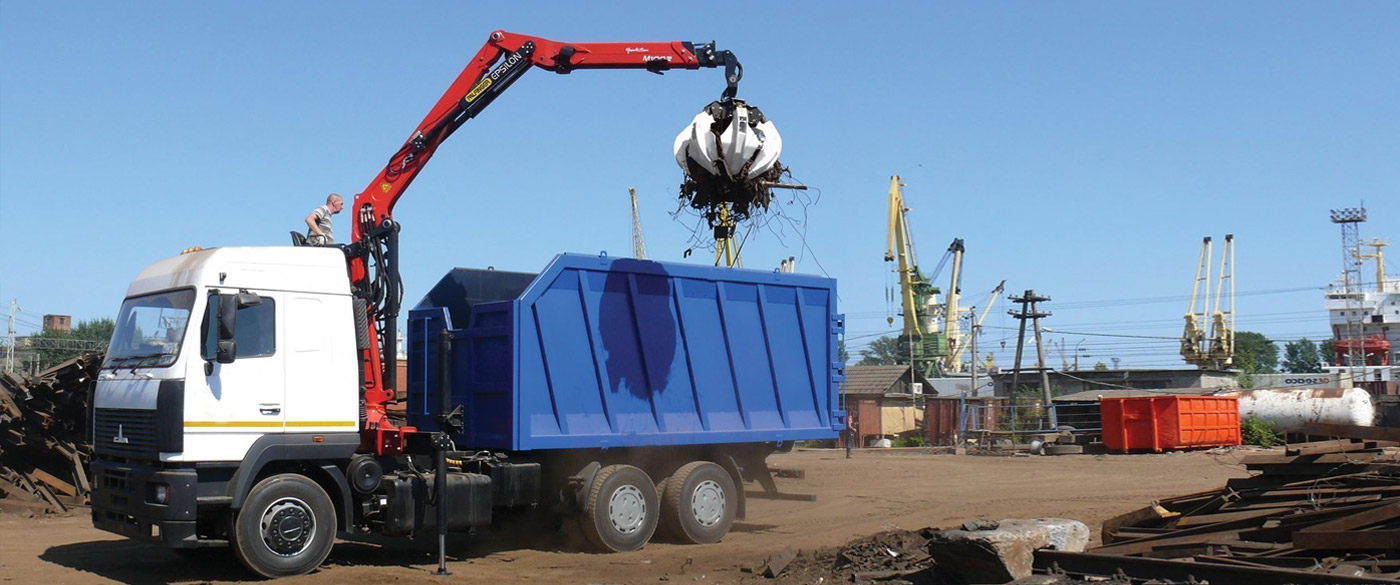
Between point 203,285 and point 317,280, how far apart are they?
40.0 inches

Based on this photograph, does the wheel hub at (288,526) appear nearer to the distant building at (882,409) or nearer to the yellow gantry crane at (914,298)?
the distant building at (882,409)

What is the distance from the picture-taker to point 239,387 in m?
10.2

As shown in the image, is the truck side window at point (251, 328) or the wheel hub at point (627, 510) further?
the wheel hub at point (627, 510)

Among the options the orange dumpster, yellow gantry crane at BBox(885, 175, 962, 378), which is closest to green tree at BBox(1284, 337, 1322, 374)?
yellow gantry crane at BBox(885, 175, 962, 378)

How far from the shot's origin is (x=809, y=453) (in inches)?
1336

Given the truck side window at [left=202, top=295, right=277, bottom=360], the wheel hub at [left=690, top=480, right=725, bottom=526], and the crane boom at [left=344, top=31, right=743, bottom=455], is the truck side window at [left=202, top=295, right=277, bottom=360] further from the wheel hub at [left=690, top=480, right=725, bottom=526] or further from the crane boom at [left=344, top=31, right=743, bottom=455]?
the wheel hub at [left=690, top=480, right=725, bottom=526]

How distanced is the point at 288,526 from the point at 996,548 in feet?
19.9

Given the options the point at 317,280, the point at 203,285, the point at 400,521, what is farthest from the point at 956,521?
the point at 203,285

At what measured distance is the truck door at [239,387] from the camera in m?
9.94

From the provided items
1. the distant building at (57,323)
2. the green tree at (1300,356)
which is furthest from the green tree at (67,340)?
the green tree at (1300,356)

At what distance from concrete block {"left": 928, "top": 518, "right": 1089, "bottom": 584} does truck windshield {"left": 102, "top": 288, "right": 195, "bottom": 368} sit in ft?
22.0

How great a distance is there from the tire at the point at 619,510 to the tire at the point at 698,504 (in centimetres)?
20

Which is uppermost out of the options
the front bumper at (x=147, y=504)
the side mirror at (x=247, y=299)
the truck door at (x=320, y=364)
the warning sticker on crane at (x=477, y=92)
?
the warning sticker on crane at (x=477, y=92)

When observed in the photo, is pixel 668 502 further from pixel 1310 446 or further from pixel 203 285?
pixel 1310 446
